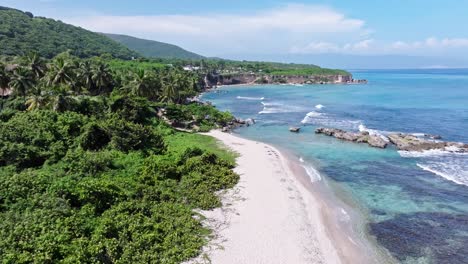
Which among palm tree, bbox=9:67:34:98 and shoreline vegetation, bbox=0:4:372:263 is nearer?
shoreline vegetation, bbox=0:4:372:263

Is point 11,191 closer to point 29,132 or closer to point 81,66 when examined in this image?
point 29,132

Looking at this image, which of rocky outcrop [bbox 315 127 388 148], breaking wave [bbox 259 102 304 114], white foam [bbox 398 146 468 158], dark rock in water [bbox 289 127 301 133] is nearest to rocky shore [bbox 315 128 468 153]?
rocky outcrop [bbox 315 127 388 148]

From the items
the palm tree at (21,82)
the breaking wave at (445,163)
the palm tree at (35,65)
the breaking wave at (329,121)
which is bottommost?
the breaking wave at (329,121)

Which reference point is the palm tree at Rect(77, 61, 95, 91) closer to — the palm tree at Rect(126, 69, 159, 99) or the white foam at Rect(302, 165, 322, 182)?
the palm tree at Rect(126, 69, 159, 99)

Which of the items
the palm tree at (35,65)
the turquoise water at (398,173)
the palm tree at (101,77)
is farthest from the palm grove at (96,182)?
the turquoise water at (398,173)

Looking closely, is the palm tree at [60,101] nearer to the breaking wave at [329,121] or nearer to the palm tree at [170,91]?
the palm tree at [170,91]

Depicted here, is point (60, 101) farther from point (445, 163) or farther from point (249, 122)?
point (445, 163)
